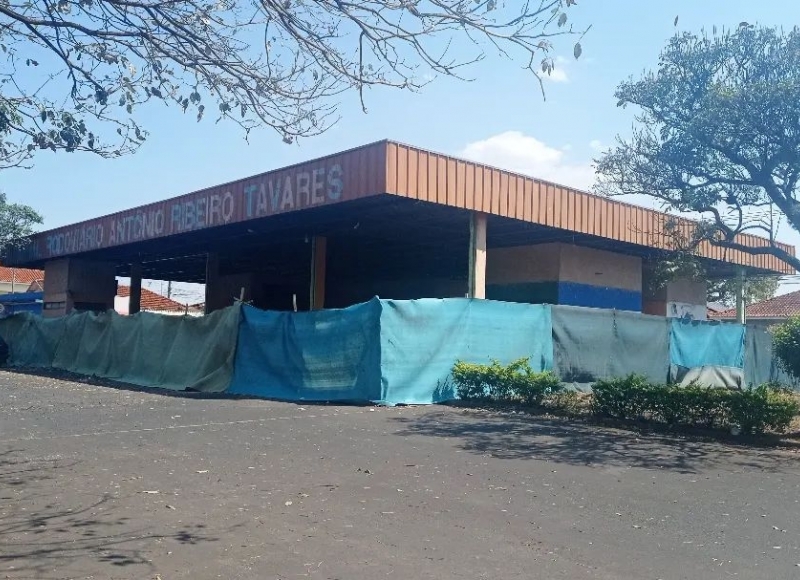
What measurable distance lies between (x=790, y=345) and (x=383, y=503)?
7.50m

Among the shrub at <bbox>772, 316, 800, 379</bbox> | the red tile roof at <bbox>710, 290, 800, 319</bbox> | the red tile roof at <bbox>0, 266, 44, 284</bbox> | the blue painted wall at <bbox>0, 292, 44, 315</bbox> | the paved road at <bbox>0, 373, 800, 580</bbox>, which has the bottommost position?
the paved road at <bbox>0, 373, 800, 580</bbox>

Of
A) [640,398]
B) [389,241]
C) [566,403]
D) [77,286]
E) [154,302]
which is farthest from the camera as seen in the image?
[154,302]

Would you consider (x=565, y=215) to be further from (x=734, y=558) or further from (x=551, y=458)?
(x=734, y=558)

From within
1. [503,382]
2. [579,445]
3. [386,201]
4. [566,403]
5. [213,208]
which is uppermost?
[213,208]

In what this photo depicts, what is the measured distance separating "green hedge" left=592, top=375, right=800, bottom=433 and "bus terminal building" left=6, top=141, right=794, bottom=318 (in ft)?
12.7

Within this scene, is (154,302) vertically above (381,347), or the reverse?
(154,302)

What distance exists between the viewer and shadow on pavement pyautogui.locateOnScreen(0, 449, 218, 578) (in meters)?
4.85

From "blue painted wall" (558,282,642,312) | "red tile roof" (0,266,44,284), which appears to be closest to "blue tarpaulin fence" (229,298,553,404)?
"blue painted wall" (558,282,642,312)

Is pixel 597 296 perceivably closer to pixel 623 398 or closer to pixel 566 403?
pixel 566 403

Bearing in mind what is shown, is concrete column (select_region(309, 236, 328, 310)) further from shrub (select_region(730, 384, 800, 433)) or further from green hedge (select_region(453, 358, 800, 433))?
shrub (select_region(730, 384, 800, 433))

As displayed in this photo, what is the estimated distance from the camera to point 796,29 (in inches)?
425

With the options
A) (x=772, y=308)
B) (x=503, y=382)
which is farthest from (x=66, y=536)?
(x=772, y=308)

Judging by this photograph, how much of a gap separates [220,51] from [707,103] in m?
7.19

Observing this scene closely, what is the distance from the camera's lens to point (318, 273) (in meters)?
22.1
